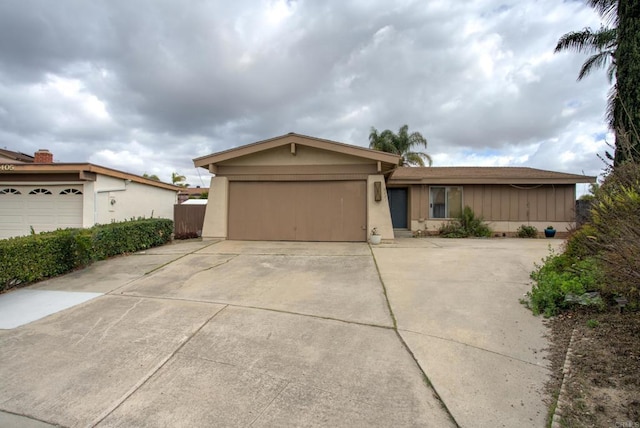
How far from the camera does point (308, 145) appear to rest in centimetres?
1002

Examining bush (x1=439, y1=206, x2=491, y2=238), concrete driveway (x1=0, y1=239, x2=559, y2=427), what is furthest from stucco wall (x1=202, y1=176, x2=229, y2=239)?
bush (x1=439, y1=206, x2=491, y2=238)

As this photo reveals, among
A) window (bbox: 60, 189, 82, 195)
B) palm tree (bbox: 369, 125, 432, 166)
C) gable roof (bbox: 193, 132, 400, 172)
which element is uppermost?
palm tree (bbox: 369, 125, 432, 166)

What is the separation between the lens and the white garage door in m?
11.4

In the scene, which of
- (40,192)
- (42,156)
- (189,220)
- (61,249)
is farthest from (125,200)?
(61,249)

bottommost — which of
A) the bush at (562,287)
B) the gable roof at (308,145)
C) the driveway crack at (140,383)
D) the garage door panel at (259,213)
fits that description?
the driveway crack at (140,383)

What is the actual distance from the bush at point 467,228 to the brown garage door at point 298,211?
178 inches

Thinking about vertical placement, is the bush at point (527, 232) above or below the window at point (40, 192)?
below

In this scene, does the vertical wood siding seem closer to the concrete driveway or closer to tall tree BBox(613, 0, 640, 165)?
tall tree BBox(613, 0, 640, 165)

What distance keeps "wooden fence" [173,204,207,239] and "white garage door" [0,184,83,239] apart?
10.9 ft

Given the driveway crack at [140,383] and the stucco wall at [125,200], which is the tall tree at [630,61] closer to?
the driveway crack at [140,383]

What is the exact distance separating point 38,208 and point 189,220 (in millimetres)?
5455

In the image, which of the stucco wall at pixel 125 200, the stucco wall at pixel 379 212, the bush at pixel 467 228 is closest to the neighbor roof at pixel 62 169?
the stucco wall at pixel 125 200

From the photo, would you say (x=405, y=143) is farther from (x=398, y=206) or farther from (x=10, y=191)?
(x=10, y=191)

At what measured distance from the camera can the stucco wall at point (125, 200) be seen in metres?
11.6
